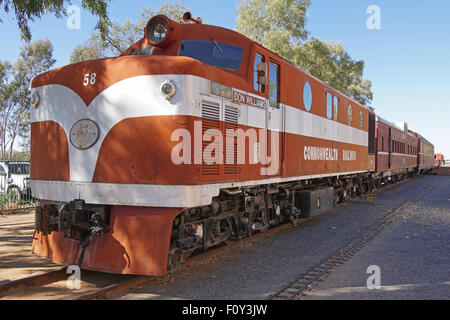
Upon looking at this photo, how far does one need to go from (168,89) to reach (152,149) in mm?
772

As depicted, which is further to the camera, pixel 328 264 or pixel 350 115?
pixel 350 115

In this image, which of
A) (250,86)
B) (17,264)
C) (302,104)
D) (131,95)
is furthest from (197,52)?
(17,264)

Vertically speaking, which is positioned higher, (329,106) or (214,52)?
(214,52)

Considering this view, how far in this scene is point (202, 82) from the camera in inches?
195

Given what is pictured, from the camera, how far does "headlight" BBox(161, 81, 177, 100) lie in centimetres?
468

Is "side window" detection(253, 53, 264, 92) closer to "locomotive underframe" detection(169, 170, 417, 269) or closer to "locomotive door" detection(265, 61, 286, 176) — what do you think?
"locomotive door" detection(265, 61, 286, 176)

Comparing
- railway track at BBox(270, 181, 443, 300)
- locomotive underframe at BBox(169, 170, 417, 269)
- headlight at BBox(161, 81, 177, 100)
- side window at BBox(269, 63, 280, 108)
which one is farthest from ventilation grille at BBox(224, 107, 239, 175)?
railway track at BBox(270, 181, 443, 300)

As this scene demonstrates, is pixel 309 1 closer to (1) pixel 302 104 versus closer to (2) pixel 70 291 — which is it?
(1) pixel 302 104

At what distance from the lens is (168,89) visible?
4.69 m

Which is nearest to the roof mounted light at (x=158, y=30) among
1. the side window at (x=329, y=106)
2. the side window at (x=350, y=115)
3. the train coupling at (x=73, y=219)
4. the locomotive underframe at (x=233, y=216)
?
the locomotive underframe at (x=233, y=216)

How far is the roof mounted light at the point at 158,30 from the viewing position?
5.88m

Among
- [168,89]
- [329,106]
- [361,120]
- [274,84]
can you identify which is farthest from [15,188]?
[361,120]

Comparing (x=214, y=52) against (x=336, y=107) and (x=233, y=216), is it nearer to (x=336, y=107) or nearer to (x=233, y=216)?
(x=233, y=216)

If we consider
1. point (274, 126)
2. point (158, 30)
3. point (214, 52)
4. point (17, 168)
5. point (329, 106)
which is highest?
point (158, 30)
